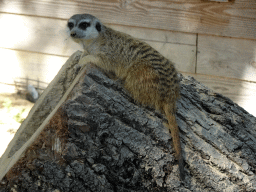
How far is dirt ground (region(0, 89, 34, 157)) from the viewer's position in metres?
2.73

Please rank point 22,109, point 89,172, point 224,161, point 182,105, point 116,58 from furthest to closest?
point 22,109, point 116,58, point 182,105, point 224,161, point 89,172

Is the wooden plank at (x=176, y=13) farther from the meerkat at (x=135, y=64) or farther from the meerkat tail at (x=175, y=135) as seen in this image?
the meerkat tail at (x=175, y=135)

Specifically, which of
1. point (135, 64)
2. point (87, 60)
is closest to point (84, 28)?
point (87, 60)

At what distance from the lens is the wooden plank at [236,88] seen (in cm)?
258

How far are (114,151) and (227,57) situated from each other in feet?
6.26

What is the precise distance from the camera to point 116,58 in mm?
1626

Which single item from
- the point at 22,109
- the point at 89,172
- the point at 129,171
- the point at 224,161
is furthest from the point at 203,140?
the point at 22,109

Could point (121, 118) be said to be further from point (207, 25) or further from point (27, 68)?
point (27, 68)

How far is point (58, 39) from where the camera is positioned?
2.86 meters

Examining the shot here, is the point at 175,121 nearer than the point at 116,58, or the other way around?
the point at 175,121

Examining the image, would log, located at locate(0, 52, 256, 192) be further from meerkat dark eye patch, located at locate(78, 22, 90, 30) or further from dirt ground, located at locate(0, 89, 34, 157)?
dirt ground, located at locate(0, 89, 34, 157)

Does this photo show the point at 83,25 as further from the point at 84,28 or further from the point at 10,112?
the point at 10,112

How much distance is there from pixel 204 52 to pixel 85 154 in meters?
1.91

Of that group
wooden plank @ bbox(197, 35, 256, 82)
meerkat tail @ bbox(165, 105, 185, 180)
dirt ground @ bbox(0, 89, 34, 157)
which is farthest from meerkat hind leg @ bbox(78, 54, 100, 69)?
dirt ground @ bbox(0, 89, 34, 157)
